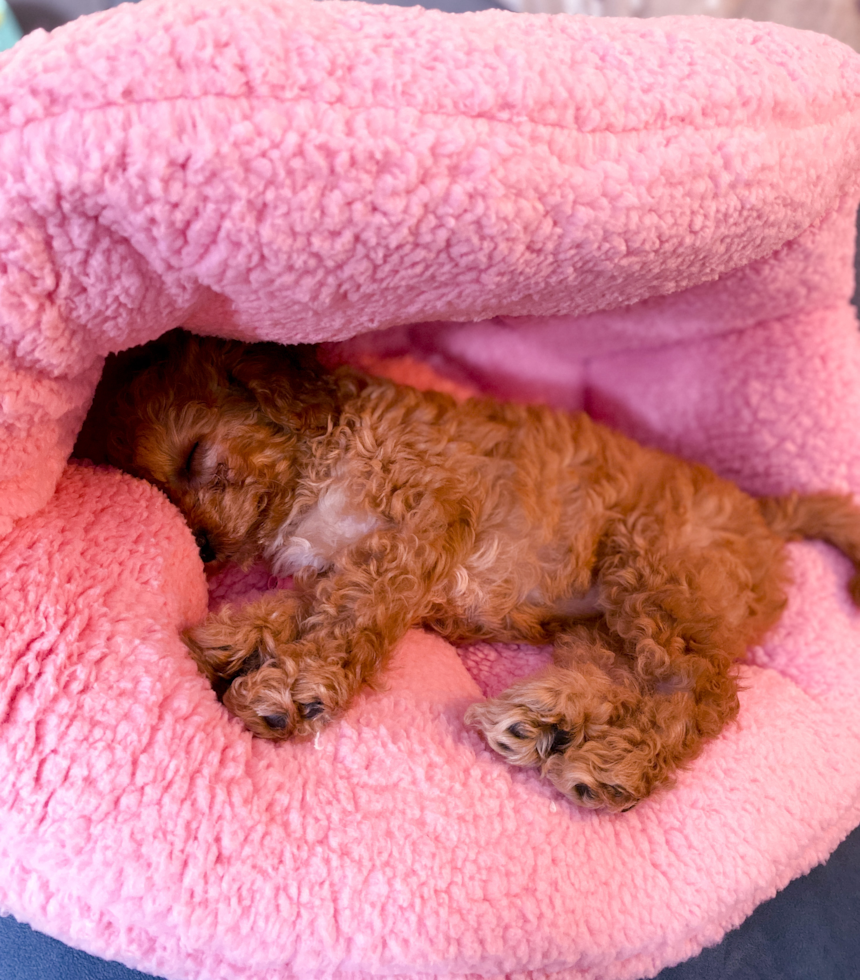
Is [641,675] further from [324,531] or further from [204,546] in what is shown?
[204,546]

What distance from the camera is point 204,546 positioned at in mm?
1390

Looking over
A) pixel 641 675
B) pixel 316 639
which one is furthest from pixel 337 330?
pixel 641 675

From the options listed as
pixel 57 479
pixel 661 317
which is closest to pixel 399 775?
pixel 57 479

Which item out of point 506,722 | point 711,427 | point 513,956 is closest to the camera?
point 513,956

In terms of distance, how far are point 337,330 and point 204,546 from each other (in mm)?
502

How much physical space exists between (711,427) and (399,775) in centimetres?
122

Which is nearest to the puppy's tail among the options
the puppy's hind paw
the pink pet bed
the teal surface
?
the pink pet bed

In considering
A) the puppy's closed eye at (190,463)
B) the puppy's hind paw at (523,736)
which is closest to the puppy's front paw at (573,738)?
the puppy's hind paw at (523,736)

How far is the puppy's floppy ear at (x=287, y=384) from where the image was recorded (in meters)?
1.41

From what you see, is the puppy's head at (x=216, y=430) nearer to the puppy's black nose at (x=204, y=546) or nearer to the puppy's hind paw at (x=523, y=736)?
the puppy's black nose at (x=204, y=546)

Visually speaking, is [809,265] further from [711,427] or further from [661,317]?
[711,427]

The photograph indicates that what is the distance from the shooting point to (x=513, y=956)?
3.41 feet

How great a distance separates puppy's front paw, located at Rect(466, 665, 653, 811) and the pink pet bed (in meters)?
0.04

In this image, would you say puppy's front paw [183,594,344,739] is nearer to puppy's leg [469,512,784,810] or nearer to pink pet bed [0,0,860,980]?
pink pet bed [0,0,860,980]
